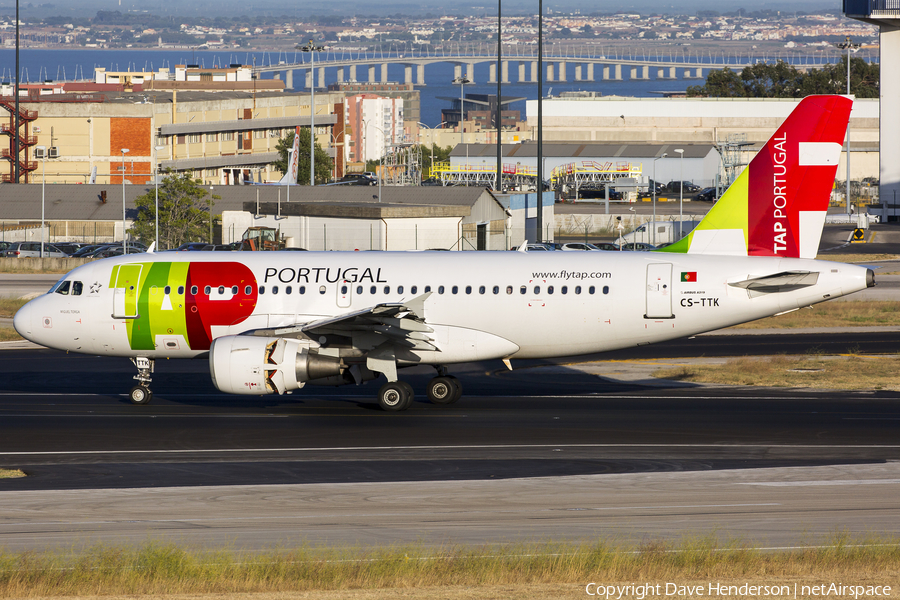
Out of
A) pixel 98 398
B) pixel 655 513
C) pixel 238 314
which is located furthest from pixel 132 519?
pixel 98 398

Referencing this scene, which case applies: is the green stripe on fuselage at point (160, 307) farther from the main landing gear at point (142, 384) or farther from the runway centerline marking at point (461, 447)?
the runway centerline marking at point (461, 447)

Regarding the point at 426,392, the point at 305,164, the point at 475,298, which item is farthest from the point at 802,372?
the point at 305,164

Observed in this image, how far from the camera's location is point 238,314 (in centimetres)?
2892

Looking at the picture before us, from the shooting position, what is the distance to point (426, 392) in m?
31.5

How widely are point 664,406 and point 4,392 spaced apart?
1955cm

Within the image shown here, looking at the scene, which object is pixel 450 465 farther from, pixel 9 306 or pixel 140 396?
pixel 9 306

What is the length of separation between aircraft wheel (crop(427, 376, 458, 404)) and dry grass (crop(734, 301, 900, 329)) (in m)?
20.8

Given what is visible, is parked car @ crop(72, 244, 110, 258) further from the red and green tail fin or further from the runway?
the red and green tail fin

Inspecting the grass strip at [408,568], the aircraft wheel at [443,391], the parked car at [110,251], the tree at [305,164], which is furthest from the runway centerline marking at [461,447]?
the tree at [305,164]

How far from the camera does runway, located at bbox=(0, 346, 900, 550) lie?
1717cm

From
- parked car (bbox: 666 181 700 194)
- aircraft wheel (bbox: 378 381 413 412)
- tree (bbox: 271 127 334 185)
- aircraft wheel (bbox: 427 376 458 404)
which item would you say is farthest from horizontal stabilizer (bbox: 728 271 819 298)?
parked car (bbox: 666 181 700 194)

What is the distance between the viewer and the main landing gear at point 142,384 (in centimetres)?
2930

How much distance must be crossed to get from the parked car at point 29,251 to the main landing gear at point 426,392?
51005 mm

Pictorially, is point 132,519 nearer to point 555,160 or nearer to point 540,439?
point 540,439
